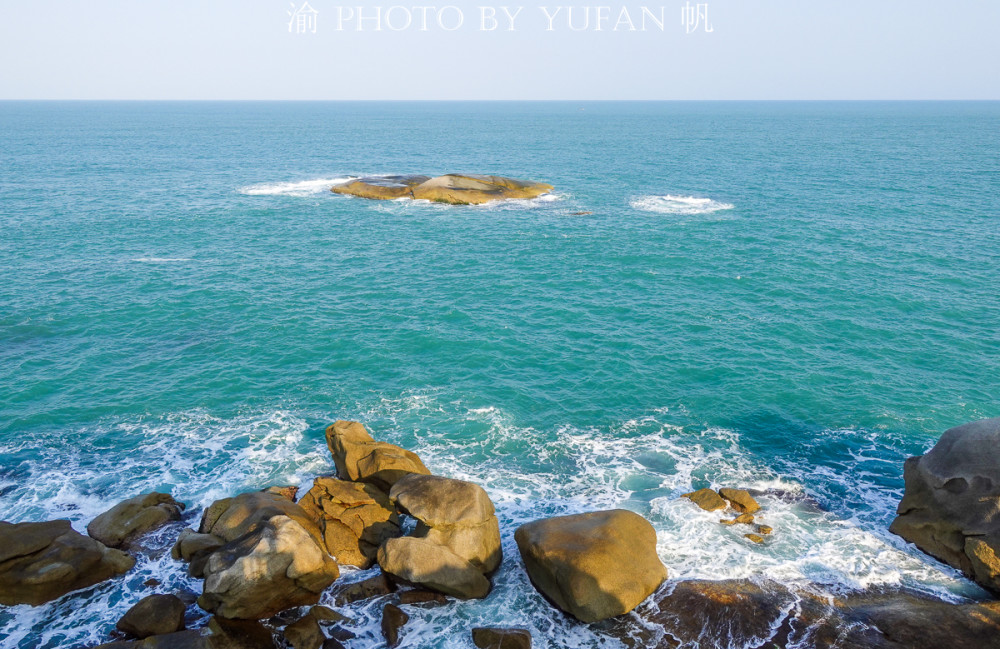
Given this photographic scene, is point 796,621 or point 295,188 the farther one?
point 295,188

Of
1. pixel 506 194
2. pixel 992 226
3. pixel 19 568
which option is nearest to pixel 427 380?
pixel 19 568

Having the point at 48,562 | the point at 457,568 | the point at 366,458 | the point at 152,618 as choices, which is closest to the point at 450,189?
the point at 366,458

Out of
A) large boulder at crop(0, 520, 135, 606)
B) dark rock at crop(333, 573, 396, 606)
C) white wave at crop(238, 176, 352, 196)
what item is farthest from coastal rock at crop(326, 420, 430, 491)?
white wave at crop(238, 176, 352, 196)

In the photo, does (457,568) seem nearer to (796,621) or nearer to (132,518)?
(796,621)

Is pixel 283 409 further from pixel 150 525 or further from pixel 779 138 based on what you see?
pixel 779 138

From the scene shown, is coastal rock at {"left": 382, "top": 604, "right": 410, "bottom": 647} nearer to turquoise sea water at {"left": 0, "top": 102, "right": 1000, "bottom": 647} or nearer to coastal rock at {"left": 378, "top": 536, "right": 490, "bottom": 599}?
turquoise sea water at {"left": 0, "top": 102, "right": 1000, "bottom": 647}

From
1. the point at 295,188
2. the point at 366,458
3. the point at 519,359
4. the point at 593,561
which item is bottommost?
the point at 593,561
